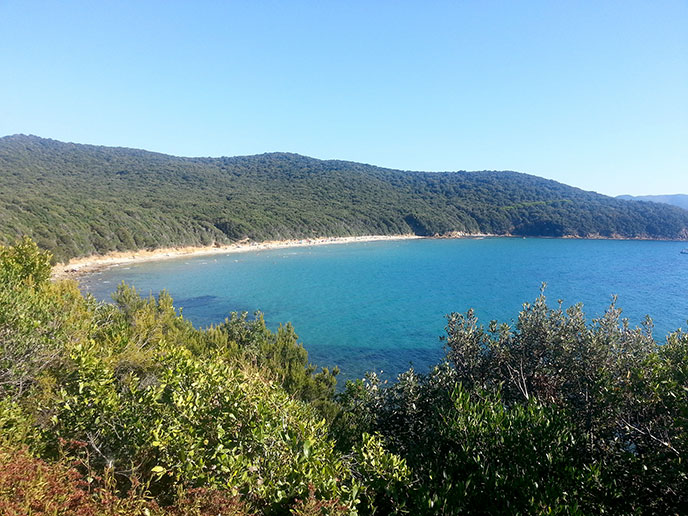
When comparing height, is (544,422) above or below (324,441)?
above

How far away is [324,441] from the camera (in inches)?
251

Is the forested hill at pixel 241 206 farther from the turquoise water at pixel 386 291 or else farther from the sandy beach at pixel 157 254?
the turquoise water at pixel 386 291

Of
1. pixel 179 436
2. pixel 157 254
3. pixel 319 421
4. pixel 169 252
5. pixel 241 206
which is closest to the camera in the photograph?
pixel 179 436

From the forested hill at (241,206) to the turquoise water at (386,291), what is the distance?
12.1 meters

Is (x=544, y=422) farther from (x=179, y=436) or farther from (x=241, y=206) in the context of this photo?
(x=241, y=206)

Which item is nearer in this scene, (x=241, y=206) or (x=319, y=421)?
(x=319, y=421)

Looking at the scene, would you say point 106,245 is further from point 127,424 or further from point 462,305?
point 127,424

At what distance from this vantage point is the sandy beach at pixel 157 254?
2081 inches

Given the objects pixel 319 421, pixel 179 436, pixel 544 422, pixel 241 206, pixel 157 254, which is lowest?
pixel 319 421

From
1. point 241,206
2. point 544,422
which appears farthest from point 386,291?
point 241,206

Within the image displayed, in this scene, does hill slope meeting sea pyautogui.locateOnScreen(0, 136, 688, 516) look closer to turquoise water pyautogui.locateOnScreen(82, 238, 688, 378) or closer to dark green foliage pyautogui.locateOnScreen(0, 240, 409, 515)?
dark green foliage pyautogui.locateOnScreen(0, 240, 409, 515)

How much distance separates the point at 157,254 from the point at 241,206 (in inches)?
1560

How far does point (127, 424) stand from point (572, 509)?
6500 mm

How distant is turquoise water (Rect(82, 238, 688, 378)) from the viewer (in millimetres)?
29541
